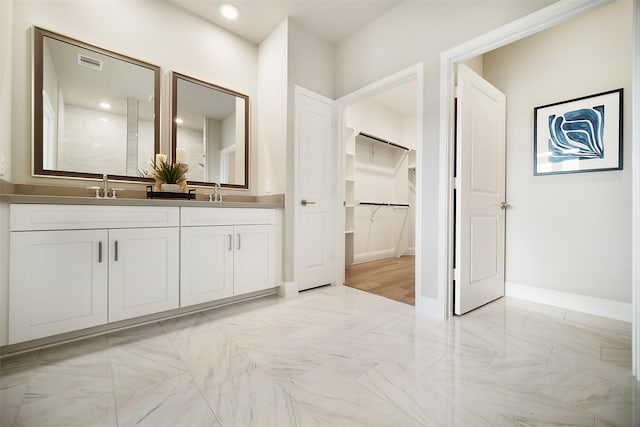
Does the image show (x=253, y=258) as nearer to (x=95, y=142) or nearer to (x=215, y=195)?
(x=215, y=195)

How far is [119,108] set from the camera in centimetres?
212

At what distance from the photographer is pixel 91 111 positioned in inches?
79.2

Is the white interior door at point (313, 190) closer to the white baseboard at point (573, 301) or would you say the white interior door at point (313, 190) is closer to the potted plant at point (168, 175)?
the potted plant at point (168, 175)

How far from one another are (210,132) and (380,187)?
3.05m

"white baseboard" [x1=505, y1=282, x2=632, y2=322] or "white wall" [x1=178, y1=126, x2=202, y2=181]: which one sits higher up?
"white wall" [x1=178, y1=126, x2=202, y2=181]

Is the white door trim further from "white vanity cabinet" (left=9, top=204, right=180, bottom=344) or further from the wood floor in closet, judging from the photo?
"white vanity cabinet" (left=9, top=204, right=180, bottom=344)

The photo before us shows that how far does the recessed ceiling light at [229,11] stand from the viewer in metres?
2.41

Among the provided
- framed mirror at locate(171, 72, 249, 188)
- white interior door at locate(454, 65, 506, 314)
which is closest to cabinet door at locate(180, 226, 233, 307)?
framed mirror at locate(171, 72, 249, 188)

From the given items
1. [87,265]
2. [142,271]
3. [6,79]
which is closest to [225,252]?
[142,271]

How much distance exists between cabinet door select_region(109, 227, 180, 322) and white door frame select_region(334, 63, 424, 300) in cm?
166

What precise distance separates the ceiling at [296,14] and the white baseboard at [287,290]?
2593mm

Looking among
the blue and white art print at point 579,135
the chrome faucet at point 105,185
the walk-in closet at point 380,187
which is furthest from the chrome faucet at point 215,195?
the blue and white art print at point 579,135

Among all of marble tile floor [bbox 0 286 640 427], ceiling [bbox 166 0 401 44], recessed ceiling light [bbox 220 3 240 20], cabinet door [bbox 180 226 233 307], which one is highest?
ceiling [bbox 166 0 401 44]

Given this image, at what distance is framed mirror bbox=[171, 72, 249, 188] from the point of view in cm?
243
